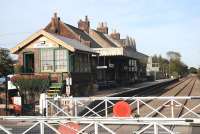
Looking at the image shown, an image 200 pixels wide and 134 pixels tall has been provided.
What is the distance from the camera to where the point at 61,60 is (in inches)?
1266

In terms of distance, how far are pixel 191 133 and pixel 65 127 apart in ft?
23.1

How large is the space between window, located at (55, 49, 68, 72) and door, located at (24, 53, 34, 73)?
103 inches

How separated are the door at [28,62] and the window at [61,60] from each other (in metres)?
2.62

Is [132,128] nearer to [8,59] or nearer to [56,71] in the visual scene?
[56,71]

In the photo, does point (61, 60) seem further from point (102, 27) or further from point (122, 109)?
point (102, 27)

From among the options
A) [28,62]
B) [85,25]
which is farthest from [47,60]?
[85,25]

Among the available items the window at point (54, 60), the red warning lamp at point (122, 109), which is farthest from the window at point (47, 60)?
the red warning lamp at point (122, 109)

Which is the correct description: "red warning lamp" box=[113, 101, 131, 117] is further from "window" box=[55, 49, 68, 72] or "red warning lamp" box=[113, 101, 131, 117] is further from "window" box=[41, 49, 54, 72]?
"window" box=[41, 49, 54, 72]

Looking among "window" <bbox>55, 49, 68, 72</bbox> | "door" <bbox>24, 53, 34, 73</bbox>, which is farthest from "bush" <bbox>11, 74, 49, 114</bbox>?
"door" <bbox>24, 53, 34, 73</bbox>

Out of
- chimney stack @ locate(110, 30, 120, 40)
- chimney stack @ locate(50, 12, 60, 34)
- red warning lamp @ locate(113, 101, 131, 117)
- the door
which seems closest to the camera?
red warning lamp @ locate(113, 101, 131, 117)

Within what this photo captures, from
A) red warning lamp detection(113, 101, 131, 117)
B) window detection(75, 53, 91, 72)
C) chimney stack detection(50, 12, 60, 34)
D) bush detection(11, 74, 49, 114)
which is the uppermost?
chimney stack detection(50, 12, 60, 34)

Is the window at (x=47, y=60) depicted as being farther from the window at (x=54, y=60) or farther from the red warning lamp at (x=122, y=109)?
the red warning lamp at (x=122, y=109)

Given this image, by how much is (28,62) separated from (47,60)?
2.52m

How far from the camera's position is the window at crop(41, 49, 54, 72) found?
32.6 metres
